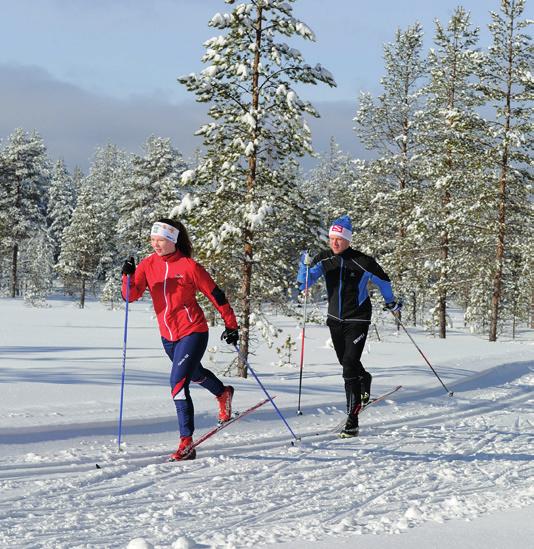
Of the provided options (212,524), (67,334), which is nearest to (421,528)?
(212,524)

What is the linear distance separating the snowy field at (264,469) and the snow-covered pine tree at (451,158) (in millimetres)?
14916

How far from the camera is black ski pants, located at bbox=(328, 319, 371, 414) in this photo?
24.6 ft

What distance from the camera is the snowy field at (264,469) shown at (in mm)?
4027

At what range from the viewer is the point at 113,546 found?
3725 mm

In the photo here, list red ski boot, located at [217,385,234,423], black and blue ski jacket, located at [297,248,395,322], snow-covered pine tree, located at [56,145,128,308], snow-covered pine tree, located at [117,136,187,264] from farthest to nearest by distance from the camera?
snow-covered pine tree, located at [56,145,128,308] → snow-covered pine tree, located at [117,136,187,264] → black and blue ski jacket, located at [297,248,395,322] → red ski boot, located at [217,385,234,423]

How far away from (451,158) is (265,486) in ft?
74.4

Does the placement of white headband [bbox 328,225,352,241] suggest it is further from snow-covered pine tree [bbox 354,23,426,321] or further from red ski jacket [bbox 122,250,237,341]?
snow-covered pine tree [bbox 354,23,426,321]

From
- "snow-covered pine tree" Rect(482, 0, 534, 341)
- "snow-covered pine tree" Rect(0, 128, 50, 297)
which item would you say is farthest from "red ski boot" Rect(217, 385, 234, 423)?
"snow-covered pine tree" Rect(0, 128, 50, 297)

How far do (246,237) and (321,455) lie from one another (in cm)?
734

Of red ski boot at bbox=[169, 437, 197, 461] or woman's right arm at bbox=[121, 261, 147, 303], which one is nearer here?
red ski boot at bbox=[169, 437, 197, 461]

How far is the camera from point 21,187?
46875mm

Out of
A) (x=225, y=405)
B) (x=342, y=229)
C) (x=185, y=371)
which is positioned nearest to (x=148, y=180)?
(x=342, y=229)

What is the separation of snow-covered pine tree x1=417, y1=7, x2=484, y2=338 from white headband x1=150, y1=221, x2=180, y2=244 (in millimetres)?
19801

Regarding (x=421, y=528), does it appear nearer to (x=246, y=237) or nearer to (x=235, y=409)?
(x=235, y=409)
